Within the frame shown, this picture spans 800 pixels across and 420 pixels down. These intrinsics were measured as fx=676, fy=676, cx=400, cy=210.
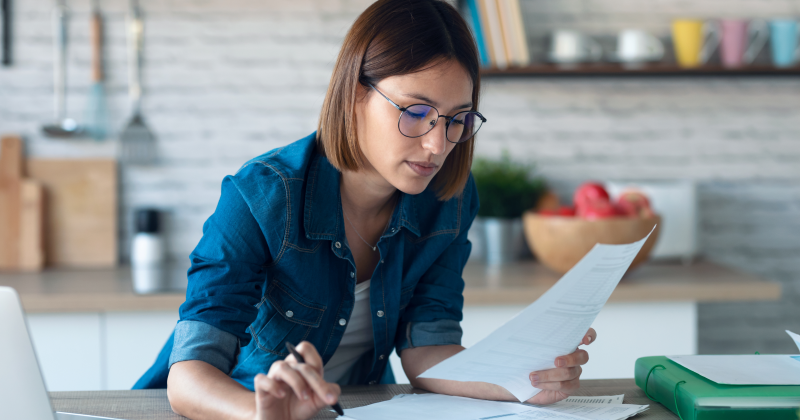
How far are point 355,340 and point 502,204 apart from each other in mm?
1265

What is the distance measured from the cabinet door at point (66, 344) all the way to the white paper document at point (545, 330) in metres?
1.38

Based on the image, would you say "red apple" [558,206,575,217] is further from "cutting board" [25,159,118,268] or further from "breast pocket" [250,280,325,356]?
"cutting board" [25,159,118,268]

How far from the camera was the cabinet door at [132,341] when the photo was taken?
1.94 metres

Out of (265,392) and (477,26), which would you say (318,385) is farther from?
(477,26)

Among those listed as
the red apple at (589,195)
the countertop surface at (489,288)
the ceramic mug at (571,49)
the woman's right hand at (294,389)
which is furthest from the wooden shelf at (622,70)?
the woman's right hand at (294,389)

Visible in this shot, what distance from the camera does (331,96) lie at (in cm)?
107

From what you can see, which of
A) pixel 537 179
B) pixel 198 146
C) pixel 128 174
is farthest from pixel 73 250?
pixel 537 179

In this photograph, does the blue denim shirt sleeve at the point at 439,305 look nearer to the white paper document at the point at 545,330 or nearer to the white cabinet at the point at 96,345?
the white paper document at the point at 545,330

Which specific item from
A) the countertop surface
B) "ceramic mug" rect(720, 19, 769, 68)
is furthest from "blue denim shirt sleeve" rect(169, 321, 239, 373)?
"ceramic mug" rect(720, 19, 769, 68)

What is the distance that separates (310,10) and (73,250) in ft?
3.97

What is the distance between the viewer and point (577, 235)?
2.04 metres

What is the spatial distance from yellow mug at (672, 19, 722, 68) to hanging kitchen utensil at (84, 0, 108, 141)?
2.06 meters

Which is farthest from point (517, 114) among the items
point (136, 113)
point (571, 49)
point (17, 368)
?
point (17, 368)

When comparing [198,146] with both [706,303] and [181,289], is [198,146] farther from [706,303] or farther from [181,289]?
[706,303]
